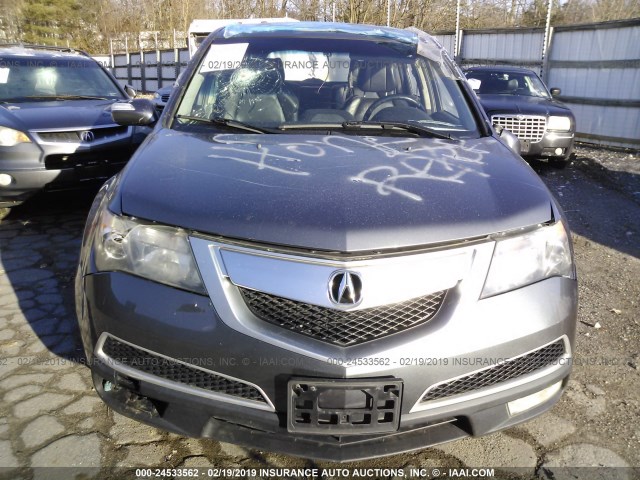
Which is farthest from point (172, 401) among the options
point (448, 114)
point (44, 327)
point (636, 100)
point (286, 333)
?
point (636, 100)

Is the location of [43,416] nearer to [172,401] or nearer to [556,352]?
[172,401]

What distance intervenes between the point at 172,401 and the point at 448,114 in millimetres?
2156

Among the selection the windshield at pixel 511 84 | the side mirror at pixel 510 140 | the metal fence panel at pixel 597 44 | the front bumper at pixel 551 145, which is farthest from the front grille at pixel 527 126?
the side mirror at pixel 510 140

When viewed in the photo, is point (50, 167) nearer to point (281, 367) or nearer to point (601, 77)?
point (281, 367)

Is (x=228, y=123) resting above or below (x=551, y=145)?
above

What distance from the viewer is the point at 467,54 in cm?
1412

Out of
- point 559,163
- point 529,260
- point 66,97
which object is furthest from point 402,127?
point 559,163

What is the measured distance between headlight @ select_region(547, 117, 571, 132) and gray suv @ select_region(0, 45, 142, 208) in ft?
18.9

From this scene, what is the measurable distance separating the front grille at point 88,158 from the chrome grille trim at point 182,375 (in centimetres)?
357

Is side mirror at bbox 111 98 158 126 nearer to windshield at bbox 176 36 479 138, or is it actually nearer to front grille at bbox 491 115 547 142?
windshield at bbox 176 36 479 138

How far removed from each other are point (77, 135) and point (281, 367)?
4.27 meters

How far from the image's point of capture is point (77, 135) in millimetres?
5020

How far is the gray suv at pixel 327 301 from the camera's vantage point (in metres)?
1.66

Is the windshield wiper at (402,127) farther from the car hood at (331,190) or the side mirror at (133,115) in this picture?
the side mirror at (133,115)
